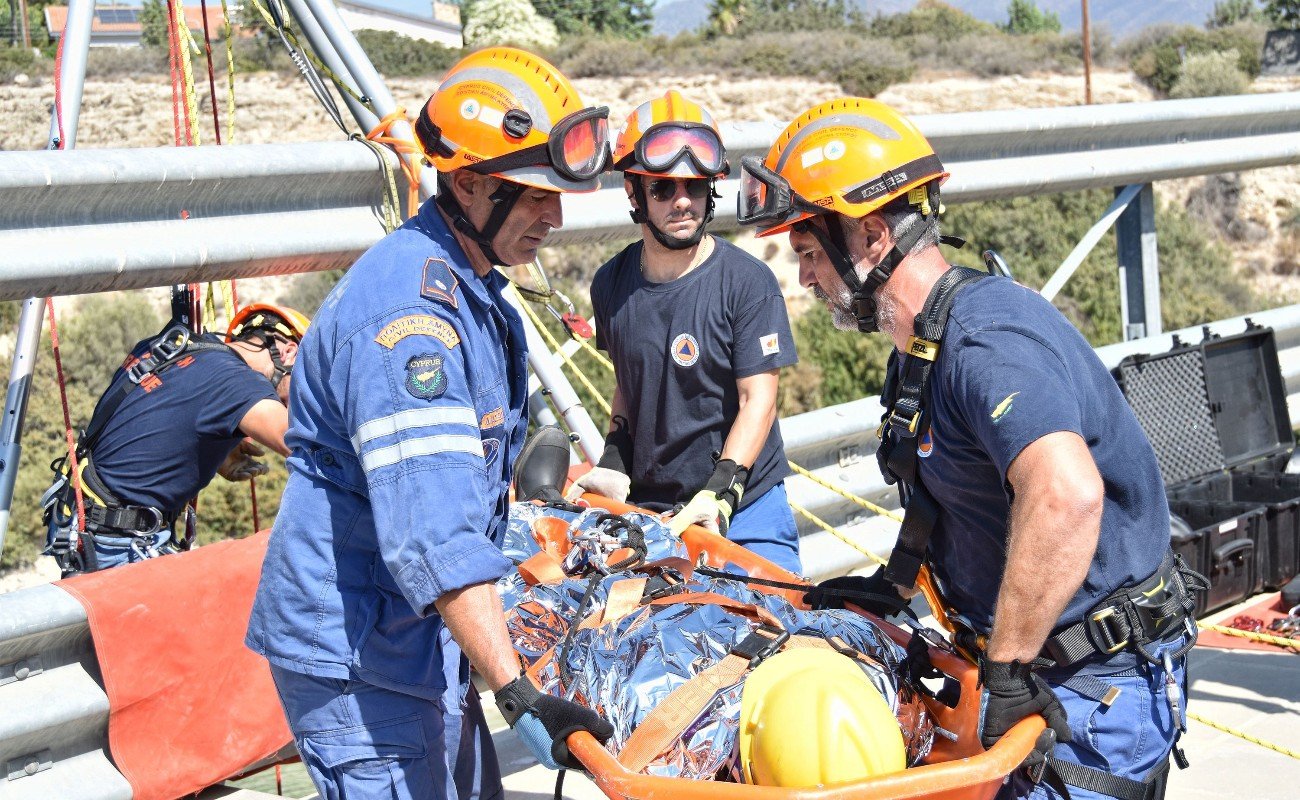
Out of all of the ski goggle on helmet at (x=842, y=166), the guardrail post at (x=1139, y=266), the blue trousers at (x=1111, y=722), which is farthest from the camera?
the guardrail post at (x=1139, y=266)

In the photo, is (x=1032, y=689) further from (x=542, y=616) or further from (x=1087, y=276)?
(x=1087, y=276)

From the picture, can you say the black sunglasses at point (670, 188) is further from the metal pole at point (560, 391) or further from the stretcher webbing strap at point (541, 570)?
the stretcher webbing strap at point (541, 570)

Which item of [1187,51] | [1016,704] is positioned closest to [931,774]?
[1016,704]

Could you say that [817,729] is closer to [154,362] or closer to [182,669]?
[182,669]

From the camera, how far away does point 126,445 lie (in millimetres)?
4535

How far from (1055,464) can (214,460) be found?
314 cm

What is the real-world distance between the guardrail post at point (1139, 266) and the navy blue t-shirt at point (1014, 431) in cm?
377

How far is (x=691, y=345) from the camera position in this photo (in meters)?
4.40

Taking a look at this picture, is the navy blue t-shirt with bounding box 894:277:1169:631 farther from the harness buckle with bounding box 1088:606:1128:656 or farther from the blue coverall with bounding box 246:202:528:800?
the blue coverall with bounding box 246:202:528:800

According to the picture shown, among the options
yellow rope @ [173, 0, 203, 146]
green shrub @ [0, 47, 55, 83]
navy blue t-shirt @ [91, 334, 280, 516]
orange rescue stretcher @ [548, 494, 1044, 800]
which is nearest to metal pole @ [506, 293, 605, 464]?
navy blue t-shirt @ [91, 334, 280, 516]

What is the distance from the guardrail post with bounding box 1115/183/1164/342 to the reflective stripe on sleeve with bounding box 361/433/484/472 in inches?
184

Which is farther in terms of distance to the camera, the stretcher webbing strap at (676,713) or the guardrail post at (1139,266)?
the guardrail post at (1139,266)

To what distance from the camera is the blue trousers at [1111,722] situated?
284cm

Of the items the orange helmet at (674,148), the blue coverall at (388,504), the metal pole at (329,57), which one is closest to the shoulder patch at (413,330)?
the blue coverall at (388,504)
